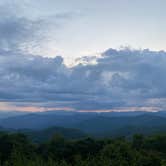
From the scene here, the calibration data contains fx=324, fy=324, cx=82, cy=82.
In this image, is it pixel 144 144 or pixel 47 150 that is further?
pixel 144 144

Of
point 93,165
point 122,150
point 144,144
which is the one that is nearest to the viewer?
point 93,165

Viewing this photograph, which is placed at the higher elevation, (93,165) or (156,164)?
(93,165)

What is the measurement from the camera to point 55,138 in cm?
9544

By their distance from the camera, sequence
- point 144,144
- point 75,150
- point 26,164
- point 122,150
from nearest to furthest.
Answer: point 26,164
point 122,150
point 75,150
point 144,144

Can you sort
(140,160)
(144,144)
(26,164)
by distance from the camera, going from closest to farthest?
(26,164)
(140,160)
(144,144)

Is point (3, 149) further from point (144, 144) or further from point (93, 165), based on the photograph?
point (93, 165)

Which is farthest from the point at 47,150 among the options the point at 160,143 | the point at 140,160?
the point at 160,143

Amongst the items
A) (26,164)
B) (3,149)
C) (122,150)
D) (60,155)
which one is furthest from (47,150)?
(26,164)

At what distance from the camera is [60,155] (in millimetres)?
85625

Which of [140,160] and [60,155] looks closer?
[140,160]

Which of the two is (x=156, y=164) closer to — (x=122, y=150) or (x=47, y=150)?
(x=122, y=150)

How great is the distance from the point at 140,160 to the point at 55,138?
3107 cm

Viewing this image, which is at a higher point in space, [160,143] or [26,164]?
[26,164]

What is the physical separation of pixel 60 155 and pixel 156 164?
82.7ft
